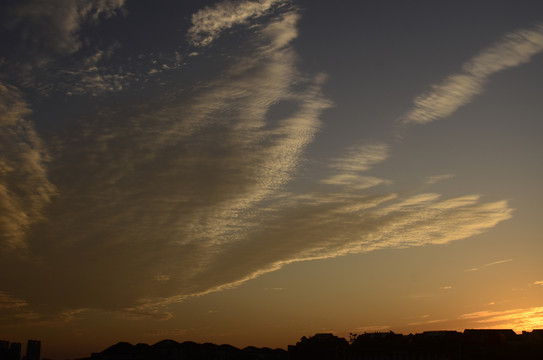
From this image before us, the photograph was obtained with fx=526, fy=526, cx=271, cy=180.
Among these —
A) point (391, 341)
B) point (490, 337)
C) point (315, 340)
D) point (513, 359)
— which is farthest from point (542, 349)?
point (315, 340)

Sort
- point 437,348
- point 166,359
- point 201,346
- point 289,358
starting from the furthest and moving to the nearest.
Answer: point 201,346
point 166,359
point 289,358
point 437,348

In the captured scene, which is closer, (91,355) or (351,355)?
(351,355)

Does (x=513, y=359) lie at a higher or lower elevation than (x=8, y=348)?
lower

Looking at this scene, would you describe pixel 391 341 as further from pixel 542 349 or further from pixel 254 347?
pixel 254 347

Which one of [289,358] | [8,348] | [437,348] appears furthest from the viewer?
[8,348]

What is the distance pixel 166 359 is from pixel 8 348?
95.1 meters

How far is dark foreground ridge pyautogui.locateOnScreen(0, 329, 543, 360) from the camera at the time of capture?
3455 inches

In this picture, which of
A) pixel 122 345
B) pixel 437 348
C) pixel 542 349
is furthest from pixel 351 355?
pixel 122 345

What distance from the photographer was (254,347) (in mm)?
150250

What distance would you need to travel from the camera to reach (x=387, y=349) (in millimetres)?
100438

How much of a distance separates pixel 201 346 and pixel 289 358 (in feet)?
131

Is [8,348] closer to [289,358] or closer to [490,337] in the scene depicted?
[289,358]

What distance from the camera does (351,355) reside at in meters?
106

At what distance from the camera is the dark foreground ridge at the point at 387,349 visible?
8775 centimetres
